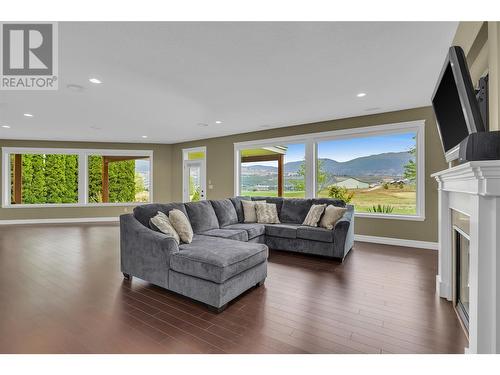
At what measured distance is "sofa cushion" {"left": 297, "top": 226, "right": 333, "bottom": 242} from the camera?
382 cm

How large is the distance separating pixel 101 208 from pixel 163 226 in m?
6.30

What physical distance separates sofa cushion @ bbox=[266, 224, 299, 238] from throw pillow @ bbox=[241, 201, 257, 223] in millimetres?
463

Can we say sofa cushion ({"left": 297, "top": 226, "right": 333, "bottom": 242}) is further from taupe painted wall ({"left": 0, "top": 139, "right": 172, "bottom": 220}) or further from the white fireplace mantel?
taupe painted wall ({"left": 0, "top": 139, "right": 172, "bottom": 220})

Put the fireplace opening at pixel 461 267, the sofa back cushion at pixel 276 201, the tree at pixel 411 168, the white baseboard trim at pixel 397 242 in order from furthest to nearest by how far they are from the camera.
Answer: the sofa back cushion at pixel 276 201 → the tree at pixel 411 168 → the white baseboard trim at pixel 397 242 → the fireplace opening at pixel 461 267

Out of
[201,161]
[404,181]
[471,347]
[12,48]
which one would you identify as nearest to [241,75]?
[12,48]

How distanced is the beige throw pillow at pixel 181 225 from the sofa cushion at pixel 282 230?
171 centimetres

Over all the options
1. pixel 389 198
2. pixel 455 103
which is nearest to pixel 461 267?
pixel 455 103

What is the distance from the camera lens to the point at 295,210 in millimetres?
4820

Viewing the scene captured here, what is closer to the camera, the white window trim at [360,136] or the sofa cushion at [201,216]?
the sofa cushion at [201,216]

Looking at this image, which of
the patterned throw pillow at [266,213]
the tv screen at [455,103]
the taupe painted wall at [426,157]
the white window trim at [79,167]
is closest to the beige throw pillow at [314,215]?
the patterned throw pillow at [266,213]

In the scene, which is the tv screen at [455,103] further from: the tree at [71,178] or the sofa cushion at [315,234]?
the tree at [71,178]

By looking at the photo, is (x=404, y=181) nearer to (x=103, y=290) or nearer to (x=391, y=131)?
(x=391, y=131)

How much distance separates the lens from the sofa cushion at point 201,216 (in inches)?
151
